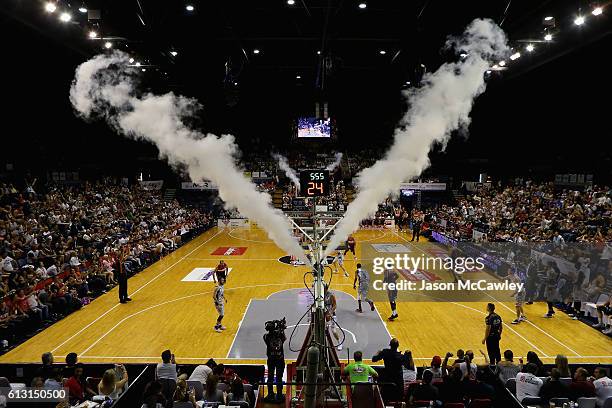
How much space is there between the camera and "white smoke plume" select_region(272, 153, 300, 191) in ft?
137

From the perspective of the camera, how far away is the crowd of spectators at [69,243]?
13.6 meters

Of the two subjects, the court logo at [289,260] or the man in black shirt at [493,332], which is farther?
the court logo at [289,260]

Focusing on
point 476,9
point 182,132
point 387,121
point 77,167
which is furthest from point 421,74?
point 77,167

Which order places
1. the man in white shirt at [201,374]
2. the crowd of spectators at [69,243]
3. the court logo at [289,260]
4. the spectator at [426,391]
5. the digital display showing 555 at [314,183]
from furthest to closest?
the court logo at [289,260] → the digital display showing 555 at [314,183] → the crowd of spectators at [69,243] → the man in white shirt at [201,374] → the spectator at [426,391]

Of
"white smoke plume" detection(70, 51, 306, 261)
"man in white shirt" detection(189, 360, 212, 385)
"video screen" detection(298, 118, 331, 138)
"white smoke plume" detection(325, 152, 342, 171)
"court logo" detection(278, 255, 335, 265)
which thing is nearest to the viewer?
"man in white shirt" detection(189, 360, 212, 385)

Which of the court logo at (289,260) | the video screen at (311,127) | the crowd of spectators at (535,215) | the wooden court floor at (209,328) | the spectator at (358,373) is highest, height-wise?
the video screen at (311,127)

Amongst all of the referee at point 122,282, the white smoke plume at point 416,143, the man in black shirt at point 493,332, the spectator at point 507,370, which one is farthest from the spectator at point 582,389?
the referee at point 122,282

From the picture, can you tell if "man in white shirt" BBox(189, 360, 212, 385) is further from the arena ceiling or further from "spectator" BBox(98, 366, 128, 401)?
the arena ceiling

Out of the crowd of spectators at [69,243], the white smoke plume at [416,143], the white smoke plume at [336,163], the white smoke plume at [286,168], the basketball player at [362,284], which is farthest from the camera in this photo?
the white smoke plume at [336,163]

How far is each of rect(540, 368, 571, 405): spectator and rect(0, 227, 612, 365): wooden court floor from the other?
4005mm

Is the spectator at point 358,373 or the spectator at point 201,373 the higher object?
the spectator at point 358,373

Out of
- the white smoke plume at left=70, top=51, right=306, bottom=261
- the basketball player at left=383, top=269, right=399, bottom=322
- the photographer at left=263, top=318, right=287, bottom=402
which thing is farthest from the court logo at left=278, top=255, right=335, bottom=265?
the photographer at left=263, top=318, right=287, bottom=402

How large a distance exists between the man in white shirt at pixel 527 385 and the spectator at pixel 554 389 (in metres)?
0.19

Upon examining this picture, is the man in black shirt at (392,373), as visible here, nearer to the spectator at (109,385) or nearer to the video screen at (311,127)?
the spectator at (109,385)
